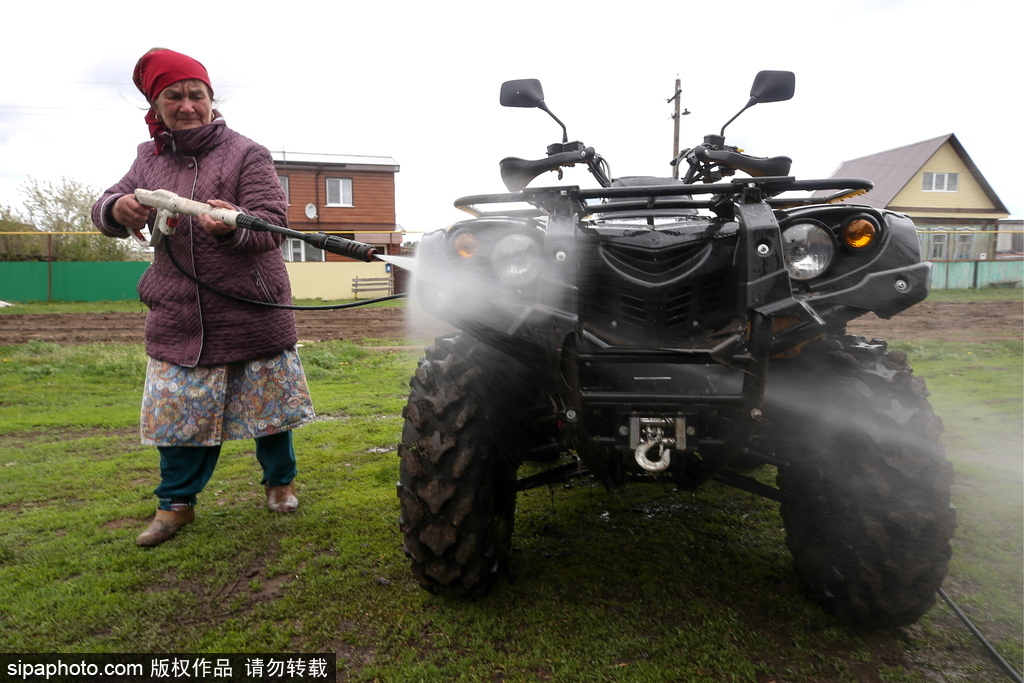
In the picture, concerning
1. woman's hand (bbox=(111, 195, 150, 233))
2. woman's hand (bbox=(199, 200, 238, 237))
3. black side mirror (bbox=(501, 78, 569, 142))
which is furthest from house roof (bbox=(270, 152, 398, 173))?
black side mirror (bbox=(501, 78, 569, 142))

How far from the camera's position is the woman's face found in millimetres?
3104

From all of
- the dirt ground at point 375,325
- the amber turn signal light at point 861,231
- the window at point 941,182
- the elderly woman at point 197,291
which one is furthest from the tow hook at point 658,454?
the window at point 941,182

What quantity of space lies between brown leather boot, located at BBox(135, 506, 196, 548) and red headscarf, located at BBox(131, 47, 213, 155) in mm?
1791

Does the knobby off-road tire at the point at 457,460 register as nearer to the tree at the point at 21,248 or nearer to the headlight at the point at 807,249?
the headlight at the point at 807,249

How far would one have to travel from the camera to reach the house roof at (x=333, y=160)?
27797 millimetres

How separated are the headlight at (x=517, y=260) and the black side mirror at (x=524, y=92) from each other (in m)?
1.11

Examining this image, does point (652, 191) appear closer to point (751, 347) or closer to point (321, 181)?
point (751, 347)

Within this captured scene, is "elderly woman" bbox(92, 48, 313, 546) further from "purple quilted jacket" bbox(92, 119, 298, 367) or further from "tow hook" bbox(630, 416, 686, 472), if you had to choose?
"tow hook" bbox(630, 416, 686, 472)

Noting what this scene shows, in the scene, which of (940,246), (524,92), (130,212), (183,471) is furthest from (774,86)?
(940,246)

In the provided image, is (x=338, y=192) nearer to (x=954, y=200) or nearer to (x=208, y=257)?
(x=954, y=200)

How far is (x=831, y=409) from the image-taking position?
2215 mm

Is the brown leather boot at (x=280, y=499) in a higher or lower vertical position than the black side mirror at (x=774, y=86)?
lower

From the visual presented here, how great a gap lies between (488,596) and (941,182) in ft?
95.0

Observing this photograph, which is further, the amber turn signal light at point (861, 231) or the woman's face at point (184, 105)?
the woman's face at point (184, 105)
